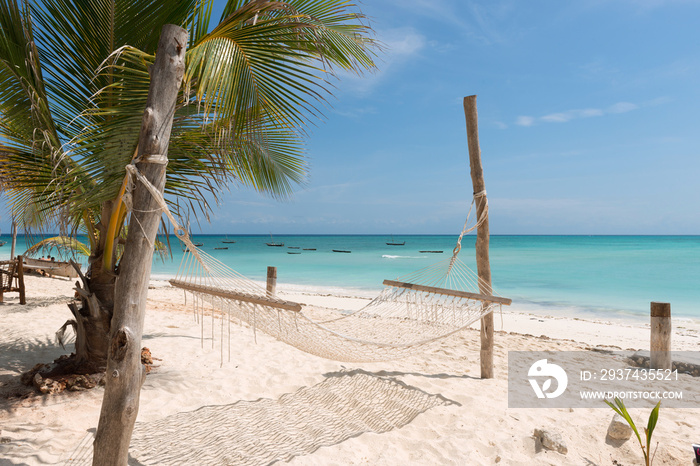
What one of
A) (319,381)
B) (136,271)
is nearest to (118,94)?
(136,271)

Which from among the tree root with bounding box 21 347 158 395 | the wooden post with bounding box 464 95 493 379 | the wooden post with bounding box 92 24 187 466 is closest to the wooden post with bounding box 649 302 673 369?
the wooden post with bounding box 464 95 493 379

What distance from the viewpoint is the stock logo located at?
2593 mm

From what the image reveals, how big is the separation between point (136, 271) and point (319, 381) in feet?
5.53

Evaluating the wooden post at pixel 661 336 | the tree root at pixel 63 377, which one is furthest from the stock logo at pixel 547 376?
the tree root at pixel 63 377

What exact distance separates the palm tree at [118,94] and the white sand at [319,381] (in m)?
0.52

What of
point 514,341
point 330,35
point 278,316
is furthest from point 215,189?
point 514,341

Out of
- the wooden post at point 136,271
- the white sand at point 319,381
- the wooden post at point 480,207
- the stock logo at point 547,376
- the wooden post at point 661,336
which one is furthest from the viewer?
the wooden post at point 661,336

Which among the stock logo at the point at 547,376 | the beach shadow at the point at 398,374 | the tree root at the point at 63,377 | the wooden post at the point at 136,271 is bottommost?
the stock logo at the point at 547,376

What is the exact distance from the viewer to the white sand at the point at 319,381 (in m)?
1.75

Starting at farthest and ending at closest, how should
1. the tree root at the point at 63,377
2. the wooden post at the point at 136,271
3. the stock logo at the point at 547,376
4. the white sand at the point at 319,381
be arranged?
the stock logo at the point at 547,376, the tree root at the point at 63,377, the white sand at the point at 319,381, the wooden post at the point at 136,271

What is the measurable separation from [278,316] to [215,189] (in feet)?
2.64

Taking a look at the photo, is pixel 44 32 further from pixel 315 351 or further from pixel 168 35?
pixel 315 351

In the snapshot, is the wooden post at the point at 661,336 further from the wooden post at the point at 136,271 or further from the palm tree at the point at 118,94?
the wooden post at the point at 136,271

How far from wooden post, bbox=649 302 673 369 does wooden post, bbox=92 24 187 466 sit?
3.71 metres
